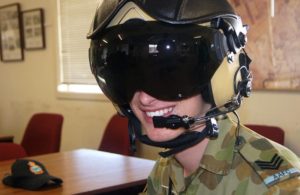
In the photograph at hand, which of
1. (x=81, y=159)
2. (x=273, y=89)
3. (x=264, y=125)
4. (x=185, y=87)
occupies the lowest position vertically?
(x=81, y=159)

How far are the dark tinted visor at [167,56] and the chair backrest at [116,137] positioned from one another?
6.73 feet

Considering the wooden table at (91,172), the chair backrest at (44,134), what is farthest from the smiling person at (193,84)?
the chair backrest at (44,134)

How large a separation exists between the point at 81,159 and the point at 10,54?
8.47 feet

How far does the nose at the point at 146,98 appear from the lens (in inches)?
36.8

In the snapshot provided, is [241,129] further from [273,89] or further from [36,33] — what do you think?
[36,33]

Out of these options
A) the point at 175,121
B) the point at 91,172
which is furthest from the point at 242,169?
the point at 91,172

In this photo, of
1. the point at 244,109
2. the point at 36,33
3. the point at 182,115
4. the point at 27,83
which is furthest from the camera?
the point at 27,83

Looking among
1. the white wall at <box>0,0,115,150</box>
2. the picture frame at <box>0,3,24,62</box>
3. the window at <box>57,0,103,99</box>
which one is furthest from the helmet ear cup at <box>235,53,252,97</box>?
the picture frame at <box>0,3,24,62</box>

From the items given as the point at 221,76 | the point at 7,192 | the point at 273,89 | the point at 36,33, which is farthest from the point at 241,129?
the point at 36,33

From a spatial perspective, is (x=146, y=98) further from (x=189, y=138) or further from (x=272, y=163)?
(x=272, y=163)

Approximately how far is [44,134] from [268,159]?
2759 millimetres

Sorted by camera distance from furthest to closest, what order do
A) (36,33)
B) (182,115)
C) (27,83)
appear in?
1. (27,83)
2. (36,33)
3. (182,115)

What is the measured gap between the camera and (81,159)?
2512 mm

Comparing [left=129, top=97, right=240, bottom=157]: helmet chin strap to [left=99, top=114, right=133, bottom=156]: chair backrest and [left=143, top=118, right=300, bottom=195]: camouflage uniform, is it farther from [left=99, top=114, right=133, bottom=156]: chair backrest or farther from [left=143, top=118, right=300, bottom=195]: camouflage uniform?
[left=99, top=114, right=133, bottom=156]: chair backrest
